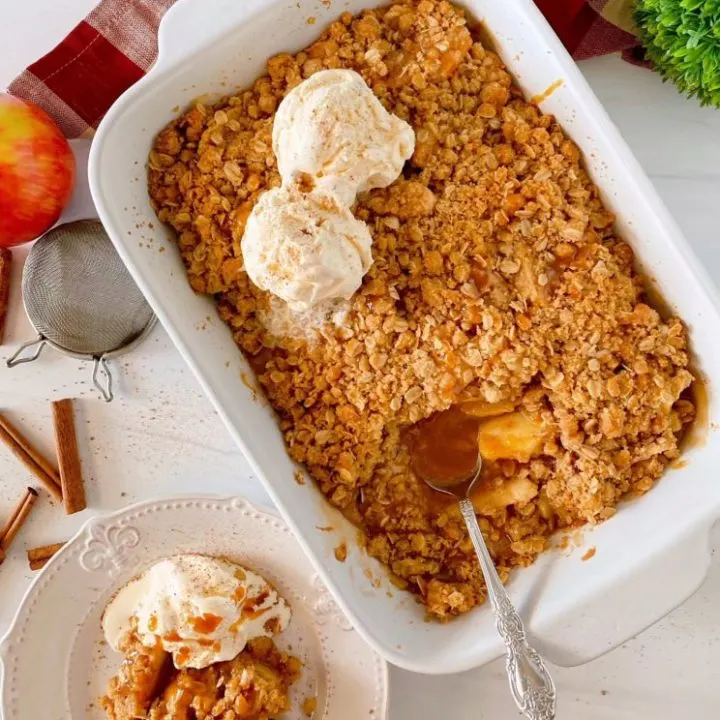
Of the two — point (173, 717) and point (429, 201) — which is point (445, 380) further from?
point (173, 717)

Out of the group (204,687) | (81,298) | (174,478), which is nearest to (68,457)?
(174,478)

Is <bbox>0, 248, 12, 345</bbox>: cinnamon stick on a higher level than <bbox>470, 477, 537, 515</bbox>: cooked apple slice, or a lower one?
higher

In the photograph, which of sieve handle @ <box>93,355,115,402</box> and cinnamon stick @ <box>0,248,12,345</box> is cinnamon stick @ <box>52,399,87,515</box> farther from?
cinnamon stick @ <box>0,248,12,345</box>

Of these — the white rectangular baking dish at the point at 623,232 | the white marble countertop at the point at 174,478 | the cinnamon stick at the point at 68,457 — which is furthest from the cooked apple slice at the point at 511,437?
the cinnamon stick at the point at 68,457

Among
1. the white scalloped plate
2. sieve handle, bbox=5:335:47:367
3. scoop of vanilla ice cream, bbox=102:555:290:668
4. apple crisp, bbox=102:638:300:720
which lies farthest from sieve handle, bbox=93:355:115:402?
apple crisp, bbox=102:638:300:720

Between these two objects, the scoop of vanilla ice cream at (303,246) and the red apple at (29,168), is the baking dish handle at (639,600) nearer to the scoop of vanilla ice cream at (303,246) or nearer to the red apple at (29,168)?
the scoop of vanilla ice cream at (303,246)

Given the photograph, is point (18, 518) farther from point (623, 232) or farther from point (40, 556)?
point (623, 232)

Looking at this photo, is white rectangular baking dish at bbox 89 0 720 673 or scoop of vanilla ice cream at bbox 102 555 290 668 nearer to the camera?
white rectangular baking dish at bbox 89 0 720 673
